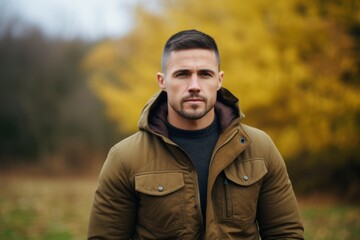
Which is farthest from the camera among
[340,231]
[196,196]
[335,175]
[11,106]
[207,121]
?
[11,106]

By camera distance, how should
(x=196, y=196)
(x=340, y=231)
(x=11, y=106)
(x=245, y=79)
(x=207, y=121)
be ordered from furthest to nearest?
(x=11, y=106) < (x=245, y=79) < (x=340, y=231) < (x=207, y=121) < (x=196, y=196)

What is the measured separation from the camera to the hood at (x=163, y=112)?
264cm

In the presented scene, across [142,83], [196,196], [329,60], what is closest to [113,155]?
[196,196]

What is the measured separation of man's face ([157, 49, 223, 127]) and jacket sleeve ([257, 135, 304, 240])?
20.1 inches

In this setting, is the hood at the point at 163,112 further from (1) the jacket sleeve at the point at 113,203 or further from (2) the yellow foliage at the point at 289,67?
(2) the yellow foliage at the point at 289,67

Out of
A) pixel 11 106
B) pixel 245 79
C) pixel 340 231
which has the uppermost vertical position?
pixel 11 106

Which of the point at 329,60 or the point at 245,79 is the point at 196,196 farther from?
the point at 329,60

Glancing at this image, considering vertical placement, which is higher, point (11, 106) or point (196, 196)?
point (11, 106)

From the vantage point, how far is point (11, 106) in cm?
2695

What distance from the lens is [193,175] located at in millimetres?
2480

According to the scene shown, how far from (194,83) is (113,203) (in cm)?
85

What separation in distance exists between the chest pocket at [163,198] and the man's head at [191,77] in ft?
1.20

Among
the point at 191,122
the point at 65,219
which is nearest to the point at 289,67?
the point at 65,219

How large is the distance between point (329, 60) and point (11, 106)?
21984 mm
